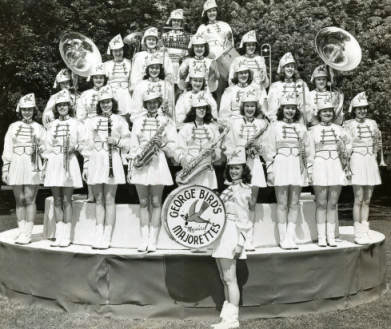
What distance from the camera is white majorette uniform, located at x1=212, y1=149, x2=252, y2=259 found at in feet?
23.8

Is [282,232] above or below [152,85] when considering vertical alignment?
below

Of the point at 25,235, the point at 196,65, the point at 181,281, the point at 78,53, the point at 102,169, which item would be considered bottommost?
the point at 181,281

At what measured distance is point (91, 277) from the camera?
8.00m

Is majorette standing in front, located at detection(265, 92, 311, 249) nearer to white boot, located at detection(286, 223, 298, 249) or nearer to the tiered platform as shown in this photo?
white boot, located at detection(286, 223, 298, 249)

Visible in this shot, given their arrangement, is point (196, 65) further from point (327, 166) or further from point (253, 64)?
point (327, 166)

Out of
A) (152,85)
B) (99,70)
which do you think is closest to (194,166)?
(152,85)

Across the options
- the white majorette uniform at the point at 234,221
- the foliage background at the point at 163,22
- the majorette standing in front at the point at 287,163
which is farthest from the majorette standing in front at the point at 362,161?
the foliage background at the point at 163,22

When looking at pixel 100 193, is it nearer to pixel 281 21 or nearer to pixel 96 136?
pixel 96 136

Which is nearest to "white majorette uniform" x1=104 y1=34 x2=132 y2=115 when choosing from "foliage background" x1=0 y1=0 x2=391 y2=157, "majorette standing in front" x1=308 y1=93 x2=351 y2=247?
"majorette standing in front" x1=308 y1=93 x2=351 y2=247

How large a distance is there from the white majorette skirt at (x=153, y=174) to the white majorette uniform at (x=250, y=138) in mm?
1010

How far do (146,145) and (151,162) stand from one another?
248 mm

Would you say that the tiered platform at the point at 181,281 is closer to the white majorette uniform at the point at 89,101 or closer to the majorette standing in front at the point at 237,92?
the majorette standing in front at the point at 237,92

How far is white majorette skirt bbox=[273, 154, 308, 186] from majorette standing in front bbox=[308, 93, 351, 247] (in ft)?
1.11

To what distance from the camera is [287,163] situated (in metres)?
8.57
